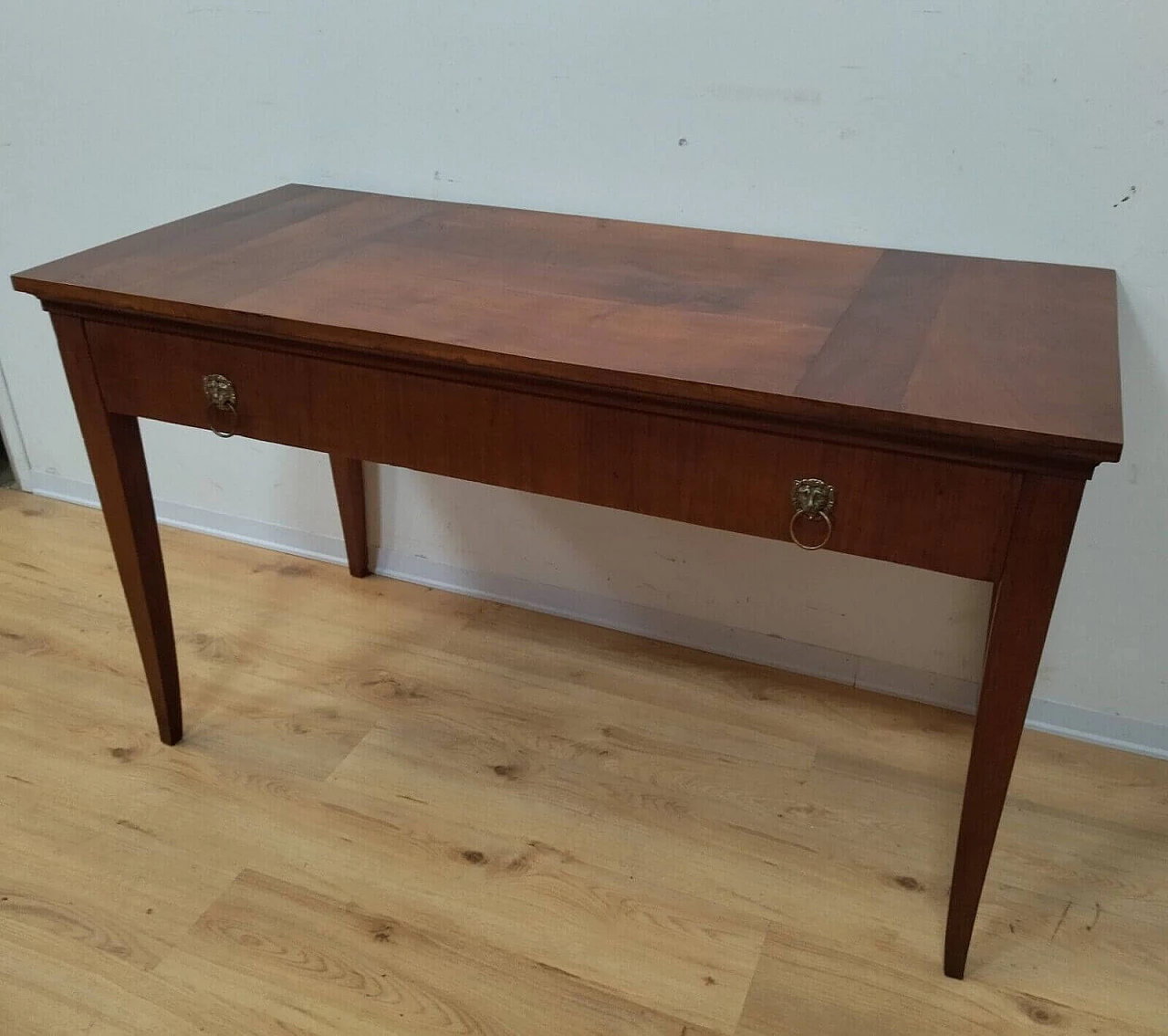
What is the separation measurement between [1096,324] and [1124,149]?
28 cm

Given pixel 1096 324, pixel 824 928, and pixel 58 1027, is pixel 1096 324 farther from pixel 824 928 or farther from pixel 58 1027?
pixel 58 1027

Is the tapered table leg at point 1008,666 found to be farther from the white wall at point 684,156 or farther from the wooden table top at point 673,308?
the white wall at point 684,156

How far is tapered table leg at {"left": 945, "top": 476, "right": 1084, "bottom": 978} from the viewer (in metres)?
0.93

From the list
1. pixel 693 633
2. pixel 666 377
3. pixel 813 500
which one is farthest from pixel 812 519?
pixel 693 633

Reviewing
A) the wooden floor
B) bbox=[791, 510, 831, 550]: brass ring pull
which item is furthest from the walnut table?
the wooden floor

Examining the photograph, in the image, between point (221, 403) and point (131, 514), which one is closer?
point (221, 403)

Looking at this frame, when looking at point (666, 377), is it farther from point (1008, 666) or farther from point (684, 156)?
point (684, 156)

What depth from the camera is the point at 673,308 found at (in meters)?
1.15

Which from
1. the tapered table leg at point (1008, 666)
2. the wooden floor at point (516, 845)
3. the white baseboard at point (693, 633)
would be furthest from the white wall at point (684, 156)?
the tapered table leg at point (1008, 666)

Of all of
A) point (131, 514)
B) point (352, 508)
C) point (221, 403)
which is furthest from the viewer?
point (352, 508)

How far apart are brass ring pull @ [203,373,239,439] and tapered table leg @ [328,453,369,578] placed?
58cm

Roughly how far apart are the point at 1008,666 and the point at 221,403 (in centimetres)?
89

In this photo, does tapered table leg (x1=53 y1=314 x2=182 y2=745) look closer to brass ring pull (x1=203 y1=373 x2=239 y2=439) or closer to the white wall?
brass ring pull (x1=203 y1=373 x2=239 y2=439)

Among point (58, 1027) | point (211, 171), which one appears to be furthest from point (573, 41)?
point (58, 1027)
